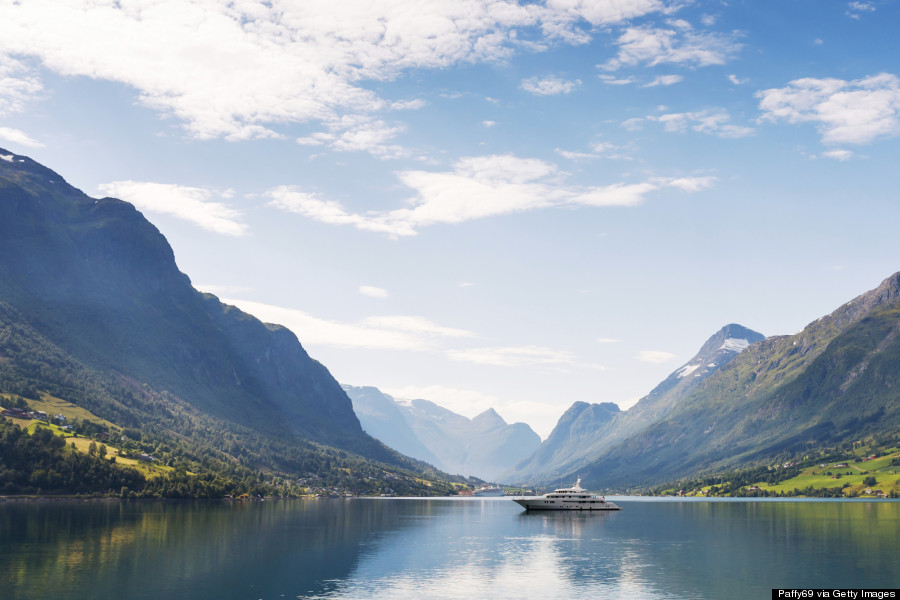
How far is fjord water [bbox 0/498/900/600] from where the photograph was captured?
9462 cm

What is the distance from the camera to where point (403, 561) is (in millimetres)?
125375

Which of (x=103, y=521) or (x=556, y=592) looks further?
(x=103, y=521)

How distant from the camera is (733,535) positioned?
580 feet

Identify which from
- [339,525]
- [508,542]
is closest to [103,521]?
[339,525]

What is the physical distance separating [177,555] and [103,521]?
68734mm

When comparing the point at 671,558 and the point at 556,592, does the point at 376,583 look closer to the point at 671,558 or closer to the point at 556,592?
the point at 556,592

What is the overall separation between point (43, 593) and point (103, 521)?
9974cm

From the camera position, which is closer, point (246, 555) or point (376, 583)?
point (376, 583)

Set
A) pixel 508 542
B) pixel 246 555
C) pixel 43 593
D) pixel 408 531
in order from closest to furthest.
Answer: pixel 43 593, pixel 246 555, pixel 508 542, pixel 408 531

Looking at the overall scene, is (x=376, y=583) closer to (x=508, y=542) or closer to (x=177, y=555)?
(x=177, y=555)

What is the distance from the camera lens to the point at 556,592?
97.0 meters

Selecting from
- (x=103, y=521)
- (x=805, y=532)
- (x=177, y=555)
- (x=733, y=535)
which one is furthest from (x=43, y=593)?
(x=805, y=532)

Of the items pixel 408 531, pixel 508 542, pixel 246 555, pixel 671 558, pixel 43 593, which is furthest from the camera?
pixel 408 531

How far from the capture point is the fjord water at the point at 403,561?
310 ft
